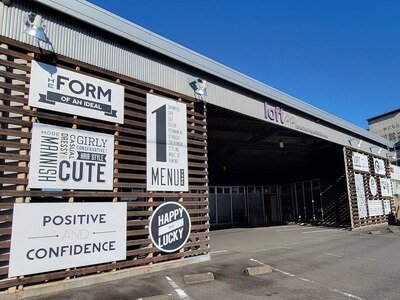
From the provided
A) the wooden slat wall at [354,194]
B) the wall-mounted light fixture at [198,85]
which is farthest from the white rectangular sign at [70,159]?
the wooden slat wall at [354,194]

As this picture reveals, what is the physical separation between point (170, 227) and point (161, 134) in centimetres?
255

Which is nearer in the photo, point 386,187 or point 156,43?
point 156,43

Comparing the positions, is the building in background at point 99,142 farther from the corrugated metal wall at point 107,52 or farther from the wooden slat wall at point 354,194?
the wooden slat wall at point 354,194

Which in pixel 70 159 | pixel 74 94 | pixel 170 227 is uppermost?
pixel 74 94

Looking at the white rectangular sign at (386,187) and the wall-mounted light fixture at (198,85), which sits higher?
the wall-mounted light fixture at (198,85)

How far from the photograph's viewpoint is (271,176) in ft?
96.5

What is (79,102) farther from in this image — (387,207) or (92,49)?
(387,207)

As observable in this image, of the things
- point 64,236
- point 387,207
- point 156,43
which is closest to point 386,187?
point 387,207

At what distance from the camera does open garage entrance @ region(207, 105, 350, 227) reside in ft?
60.0

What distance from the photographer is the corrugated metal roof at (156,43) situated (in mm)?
8172

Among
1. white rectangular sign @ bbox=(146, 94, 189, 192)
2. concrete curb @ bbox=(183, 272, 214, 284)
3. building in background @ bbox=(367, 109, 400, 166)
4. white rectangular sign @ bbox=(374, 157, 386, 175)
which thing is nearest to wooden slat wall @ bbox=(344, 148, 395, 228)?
white rectangular sign @ bbox=(374, 157, 386, 175)

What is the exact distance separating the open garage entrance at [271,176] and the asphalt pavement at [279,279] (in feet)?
19.9

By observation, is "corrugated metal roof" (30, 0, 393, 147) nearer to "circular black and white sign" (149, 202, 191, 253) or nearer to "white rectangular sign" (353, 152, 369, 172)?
"circular black and white sign" (149, 202, 191, 253)

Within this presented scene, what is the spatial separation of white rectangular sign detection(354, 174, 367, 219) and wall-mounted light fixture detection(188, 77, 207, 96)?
1411 centimetres
